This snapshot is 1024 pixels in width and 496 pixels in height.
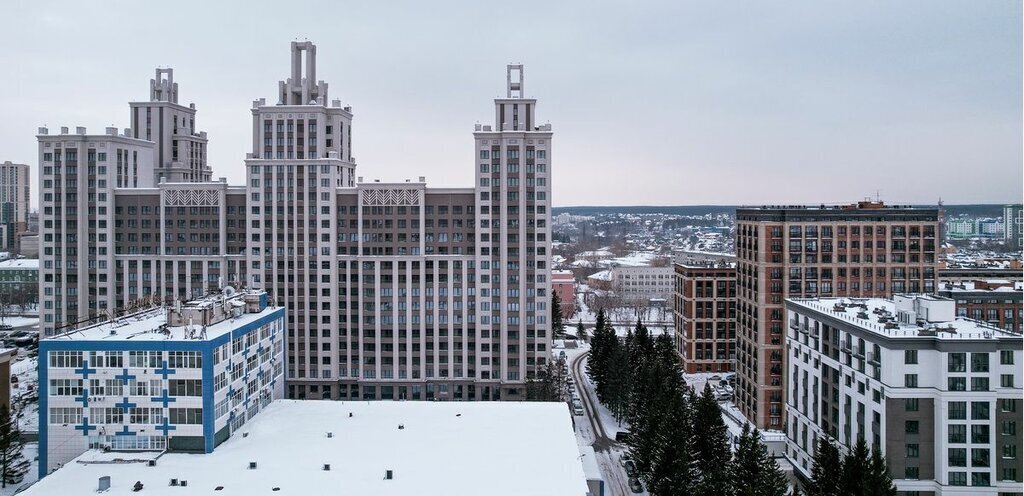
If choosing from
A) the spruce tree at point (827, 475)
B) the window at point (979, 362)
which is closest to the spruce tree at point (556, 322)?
the window at point (979, 362)

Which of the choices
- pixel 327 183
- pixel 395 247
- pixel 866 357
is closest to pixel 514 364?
pixel 395 247

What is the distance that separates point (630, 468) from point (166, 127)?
4987 cm

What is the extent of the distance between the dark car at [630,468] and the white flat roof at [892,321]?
45.1 feet

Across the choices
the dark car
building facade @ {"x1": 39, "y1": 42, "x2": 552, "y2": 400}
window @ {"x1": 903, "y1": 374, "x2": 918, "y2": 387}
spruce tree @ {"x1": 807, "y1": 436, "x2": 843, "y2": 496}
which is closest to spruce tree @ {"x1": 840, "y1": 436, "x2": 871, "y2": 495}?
spruce tree @ {"x1": 807, "y1": 436, "x2": 843, "y2": 496}

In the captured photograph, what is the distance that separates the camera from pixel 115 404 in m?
33.3

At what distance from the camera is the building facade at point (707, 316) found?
68.4m

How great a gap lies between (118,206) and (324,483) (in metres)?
41.8

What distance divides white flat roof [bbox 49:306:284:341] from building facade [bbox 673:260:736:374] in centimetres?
4011

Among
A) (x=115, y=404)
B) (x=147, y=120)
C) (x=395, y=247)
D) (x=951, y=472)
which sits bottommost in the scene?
(x=951, y=472)

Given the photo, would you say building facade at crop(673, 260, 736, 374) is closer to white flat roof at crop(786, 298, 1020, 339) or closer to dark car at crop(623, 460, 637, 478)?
white flat roof at crop(786, 298, 1020, 339)

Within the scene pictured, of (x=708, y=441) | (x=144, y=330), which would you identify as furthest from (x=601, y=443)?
(x=144, y=330)

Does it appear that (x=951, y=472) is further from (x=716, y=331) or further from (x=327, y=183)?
(x=327, y=183)

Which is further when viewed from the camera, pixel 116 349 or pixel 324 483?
pixel 116 349

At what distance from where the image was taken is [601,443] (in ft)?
172
